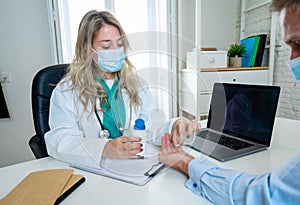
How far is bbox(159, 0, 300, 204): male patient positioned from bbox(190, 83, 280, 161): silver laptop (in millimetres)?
200

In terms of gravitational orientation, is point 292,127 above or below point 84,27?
below

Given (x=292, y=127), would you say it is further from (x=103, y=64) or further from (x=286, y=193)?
(x=103, y=64)

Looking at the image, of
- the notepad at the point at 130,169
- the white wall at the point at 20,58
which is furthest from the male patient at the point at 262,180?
the white wall at the point at 20,58

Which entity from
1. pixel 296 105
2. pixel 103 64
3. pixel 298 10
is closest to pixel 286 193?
pixel 298 10

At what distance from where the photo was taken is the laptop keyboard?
85 cm

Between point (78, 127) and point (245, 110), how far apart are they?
70 cm

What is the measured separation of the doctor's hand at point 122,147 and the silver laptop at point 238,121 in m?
0.27

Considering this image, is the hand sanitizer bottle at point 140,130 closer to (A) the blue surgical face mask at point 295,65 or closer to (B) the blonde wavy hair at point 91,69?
(B) the blonde wavy hair at point 91,69

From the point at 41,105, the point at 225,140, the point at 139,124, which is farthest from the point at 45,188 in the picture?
the point at 225,140

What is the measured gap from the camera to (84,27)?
90cm

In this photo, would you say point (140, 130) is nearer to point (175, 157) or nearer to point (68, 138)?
point (175, 157)

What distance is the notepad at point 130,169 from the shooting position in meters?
0.62

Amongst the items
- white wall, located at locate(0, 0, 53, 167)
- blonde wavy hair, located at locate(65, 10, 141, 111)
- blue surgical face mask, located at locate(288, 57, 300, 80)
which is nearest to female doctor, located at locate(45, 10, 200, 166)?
blonde wavy hair, located at locate(65, 10, 141, 111)

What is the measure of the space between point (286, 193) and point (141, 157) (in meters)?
0.43
